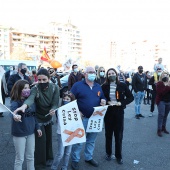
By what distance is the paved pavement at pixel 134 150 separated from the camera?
13.4 ft

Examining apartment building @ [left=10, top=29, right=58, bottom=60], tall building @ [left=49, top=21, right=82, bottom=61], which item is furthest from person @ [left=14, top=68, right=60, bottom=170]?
tall building @ [left=49, top=21, right=82, bottom=61]

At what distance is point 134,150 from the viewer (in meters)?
4.88

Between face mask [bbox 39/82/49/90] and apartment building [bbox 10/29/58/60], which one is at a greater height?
apartment building [bbox 10/29/58/60]

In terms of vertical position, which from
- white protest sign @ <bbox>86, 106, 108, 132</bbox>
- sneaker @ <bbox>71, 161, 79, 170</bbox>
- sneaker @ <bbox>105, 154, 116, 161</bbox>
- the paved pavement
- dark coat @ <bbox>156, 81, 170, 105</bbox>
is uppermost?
dark coat @ <bbox>156, 81, 170, 105</bbox>

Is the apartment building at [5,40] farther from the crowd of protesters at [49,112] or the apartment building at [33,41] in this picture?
the crowd of protesters at [49,112]

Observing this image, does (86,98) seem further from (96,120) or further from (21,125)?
(21,125)

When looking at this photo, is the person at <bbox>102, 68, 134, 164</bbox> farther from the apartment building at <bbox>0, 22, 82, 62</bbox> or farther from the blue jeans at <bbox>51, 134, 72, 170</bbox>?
the apartment building at <bbox>0, 22, 82, 62</bbox>

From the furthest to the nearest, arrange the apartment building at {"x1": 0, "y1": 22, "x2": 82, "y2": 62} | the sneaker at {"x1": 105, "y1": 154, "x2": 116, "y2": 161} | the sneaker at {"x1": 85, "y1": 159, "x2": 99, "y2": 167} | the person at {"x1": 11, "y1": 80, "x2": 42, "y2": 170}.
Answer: the apartment building at {"x1": 0, "y1": 22, "x2": 82, "y2": 62} < the sneaker at {"x1": 105, "y1": 154, "x2": 116, "y2": 161} < the sneaker at {"x1": 85, "y1": 159, "x2": 99, "y2": 167} < the person at {"x1": 11, "y1": 80, "x2": 42, "y2": 170}

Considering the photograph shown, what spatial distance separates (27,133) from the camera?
310 centimetres

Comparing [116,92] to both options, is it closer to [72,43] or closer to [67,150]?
[67,150]

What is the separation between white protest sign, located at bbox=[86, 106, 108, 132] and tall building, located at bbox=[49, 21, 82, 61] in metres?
121

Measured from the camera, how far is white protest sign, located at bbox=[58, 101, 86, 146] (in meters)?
3.47

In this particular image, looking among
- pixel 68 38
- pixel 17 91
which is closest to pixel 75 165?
pixel 17 91

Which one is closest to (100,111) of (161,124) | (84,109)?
(84,109)
